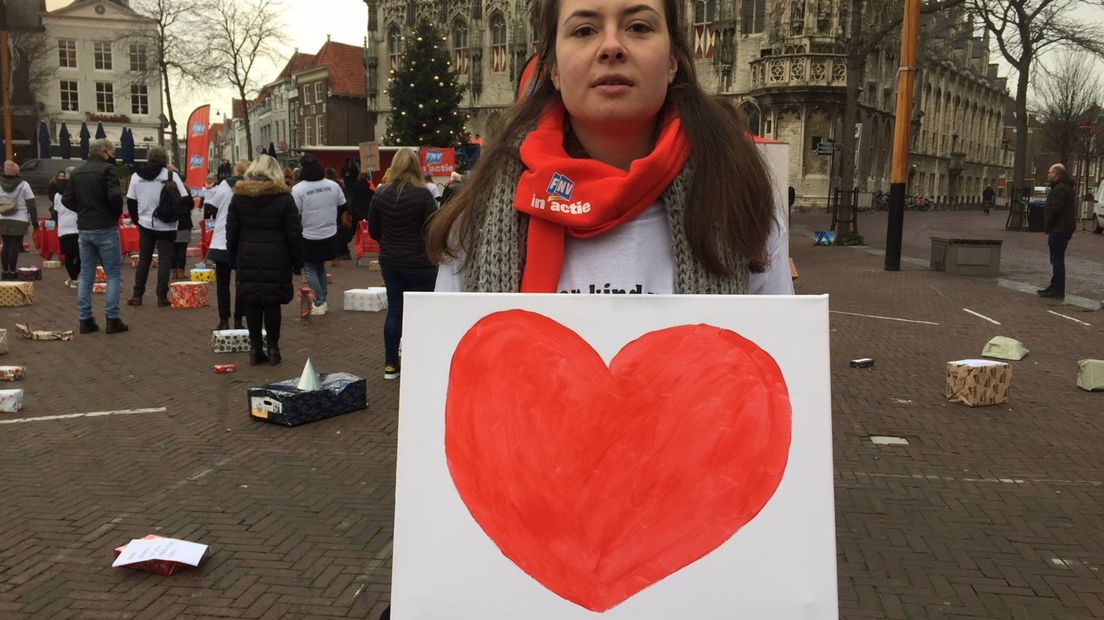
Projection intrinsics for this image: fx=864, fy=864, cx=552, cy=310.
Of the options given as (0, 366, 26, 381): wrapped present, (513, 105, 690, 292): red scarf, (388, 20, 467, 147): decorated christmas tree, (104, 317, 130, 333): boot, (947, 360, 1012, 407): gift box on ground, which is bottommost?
(0, 366, 26, 381): wrapped present

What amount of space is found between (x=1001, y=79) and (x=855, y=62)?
71.0 meters

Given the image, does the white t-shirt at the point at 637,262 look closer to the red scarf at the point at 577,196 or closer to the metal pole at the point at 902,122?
the red scarf at the point at 577,196

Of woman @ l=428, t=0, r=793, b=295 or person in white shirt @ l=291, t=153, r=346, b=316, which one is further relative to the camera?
person in white shirt @ l=291, t=153, r=346, b=316

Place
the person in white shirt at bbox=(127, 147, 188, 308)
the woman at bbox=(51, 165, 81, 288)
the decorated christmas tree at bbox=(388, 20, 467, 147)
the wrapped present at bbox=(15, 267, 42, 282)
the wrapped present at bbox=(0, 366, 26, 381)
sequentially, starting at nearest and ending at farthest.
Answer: the wrapped present at bbox=(0, 366, 26, 381) < the person in white shirt at bbox=(127, 147, 188, 308) < the woman at bbox=(51, 165, 81, 288) < the wrapped present at bbox=(15, 267, 42, 282) < the decorated christmas tree at bbox=(388, 20, 467, 147)

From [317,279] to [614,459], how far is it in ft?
30.9

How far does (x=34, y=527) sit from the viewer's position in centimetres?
412

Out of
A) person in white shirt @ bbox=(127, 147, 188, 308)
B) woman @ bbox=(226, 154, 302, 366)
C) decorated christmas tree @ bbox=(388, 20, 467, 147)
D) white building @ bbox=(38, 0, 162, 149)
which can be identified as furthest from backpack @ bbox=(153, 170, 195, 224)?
white building @ bbox=(38, 0, 162, 149)

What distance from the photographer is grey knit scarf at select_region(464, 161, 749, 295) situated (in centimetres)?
170

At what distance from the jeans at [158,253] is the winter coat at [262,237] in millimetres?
3991

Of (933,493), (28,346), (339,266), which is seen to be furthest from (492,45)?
(933,493)

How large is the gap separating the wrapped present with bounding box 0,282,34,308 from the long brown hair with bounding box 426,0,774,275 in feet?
38.9

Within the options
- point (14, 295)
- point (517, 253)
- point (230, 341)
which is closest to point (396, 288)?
point (230, 341)

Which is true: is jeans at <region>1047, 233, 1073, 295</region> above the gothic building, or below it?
below

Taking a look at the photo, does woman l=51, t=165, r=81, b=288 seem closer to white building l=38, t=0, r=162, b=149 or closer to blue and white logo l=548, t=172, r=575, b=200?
blue and white logo l=548, t=172, r=575, b=200
